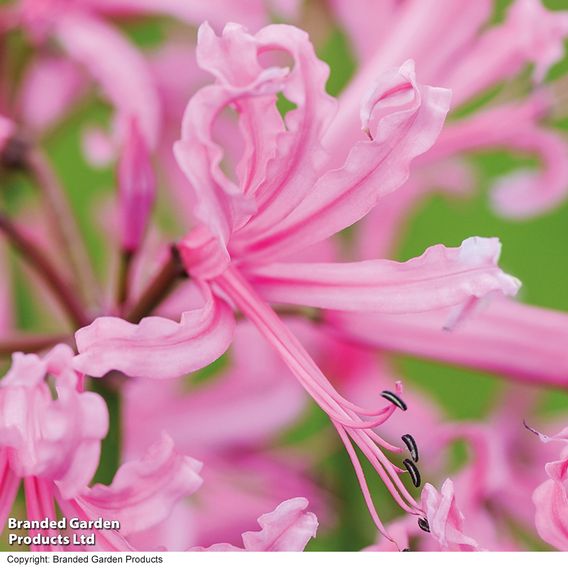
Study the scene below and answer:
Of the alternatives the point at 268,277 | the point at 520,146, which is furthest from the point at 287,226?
the point at 520,146

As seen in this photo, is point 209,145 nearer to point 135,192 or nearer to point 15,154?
point 135,192

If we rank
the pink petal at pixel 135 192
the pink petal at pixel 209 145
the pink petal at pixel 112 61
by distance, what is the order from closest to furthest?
the pink petal at pixel 209 145
the pink petal at pixel 135 192
the pink petal at pixel 112 61

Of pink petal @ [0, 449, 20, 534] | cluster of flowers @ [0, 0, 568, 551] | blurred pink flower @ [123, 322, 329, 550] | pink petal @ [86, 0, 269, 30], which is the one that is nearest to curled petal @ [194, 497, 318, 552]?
cluster of flowers @ [0, 0, 568, 551]

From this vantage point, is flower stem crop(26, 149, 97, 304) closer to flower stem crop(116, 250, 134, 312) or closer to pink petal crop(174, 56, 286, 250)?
flower stem crop(116, 250, 134, 312)

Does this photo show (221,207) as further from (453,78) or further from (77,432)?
(453,78)

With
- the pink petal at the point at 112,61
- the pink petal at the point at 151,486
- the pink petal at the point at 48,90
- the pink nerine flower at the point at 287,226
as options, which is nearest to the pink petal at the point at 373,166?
the pink nerine flower at the point at 287,226

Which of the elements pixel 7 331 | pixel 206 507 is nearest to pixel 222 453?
pixel 206 507

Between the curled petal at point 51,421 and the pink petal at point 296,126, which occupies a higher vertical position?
the pink petal at point 296,126

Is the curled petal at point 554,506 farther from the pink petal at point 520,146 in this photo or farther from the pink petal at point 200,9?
the pink petal at point 200,9
